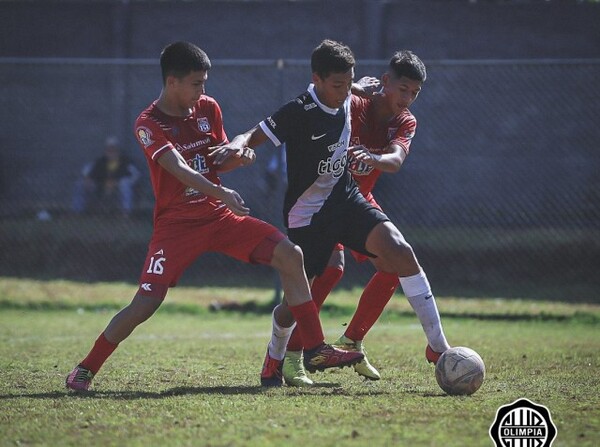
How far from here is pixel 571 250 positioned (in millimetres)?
13492

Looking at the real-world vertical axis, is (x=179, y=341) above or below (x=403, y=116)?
below

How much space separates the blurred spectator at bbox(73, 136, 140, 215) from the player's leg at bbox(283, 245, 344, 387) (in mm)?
7372

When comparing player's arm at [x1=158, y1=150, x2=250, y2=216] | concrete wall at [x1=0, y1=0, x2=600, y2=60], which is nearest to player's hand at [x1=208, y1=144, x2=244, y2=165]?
player's arm at [x1=158, y1=150, x2=250, y2=216]

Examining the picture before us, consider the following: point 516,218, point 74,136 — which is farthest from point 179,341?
point 74,136

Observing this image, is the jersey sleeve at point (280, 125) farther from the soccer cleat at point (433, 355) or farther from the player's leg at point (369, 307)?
the soccer cleat at point (433, 355)

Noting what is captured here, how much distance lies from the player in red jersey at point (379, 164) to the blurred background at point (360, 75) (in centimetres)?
455

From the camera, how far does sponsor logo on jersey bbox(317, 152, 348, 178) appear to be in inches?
267

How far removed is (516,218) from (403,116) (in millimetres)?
6617

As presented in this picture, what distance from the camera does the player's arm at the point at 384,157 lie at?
634 cm

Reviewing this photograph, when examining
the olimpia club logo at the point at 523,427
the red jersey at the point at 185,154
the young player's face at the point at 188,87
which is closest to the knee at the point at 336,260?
the red jersey at the point at 185,154

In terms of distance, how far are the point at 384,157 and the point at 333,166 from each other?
378mm

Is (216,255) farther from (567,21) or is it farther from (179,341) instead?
(567,21)

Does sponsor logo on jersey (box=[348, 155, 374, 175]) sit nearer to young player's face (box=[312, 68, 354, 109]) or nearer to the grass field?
young player's face (box=[312, 68, 354, 109])

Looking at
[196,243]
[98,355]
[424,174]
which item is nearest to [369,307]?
[196,243]
